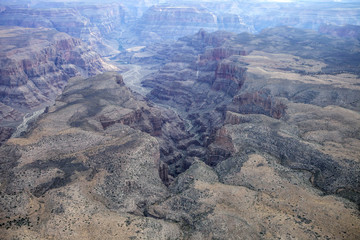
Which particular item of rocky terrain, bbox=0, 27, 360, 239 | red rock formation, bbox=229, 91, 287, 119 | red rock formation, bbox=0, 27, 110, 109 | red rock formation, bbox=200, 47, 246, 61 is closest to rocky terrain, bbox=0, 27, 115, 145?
red rock formation, bbox=0, 27, 110, 109

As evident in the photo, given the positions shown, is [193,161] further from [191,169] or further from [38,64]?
[38,64]

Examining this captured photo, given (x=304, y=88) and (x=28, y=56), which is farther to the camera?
(x=28, y=56)

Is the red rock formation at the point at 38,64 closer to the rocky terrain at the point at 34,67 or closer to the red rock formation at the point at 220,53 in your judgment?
the rocky terrain at the point at 34,67

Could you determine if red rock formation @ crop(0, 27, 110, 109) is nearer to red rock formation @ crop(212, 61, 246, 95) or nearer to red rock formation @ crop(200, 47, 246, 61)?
red rock formation @ crop(200, 47, 246, 61)

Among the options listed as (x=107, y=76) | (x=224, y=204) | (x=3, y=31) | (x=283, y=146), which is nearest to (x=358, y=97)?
(x=283, y=146)

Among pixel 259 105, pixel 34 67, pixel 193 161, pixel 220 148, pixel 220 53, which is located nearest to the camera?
pixel 220 148

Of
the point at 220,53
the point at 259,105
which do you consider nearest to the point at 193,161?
the point at 259,105

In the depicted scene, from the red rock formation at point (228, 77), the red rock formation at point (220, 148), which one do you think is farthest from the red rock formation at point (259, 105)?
the red rock formation at point (220, 148)

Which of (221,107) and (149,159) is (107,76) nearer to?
(221,107)
